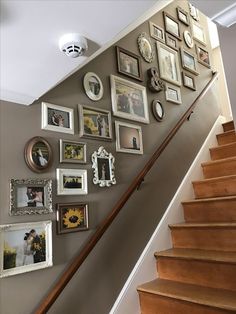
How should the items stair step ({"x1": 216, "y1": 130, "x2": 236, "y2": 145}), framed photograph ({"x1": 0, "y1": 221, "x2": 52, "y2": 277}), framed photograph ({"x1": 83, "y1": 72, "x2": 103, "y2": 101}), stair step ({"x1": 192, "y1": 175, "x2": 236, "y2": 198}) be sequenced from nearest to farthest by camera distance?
framed photograph ({"x1": 0, "y1": 221, "x2": 52, "y2": 277}), framed photograph ({"x1": 83, "y1": 72, "x2": 103, "y2": 101}), stair step ({"x1": 192, "y1": 175, "x2": 236, "y2": 198}), stair step ({"x1": 216, "y1": 130, "x2": 236, "y2": 145})

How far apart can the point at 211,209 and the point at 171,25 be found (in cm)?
186

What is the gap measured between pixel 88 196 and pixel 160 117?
3.38ft

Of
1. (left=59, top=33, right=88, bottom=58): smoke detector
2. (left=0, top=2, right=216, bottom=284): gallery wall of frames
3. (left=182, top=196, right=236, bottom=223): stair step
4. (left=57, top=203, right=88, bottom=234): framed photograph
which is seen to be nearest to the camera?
(left=59, top=33, right=88, bottom=58): smoke detector

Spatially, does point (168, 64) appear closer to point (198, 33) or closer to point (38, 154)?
point (198, 33)

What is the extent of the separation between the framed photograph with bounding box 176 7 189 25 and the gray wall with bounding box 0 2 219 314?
1.85ft

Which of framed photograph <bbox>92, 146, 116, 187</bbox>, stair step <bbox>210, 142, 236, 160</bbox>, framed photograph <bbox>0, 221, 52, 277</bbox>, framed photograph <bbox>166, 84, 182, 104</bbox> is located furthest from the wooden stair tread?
framed photograph <bbox>166, 84, 182, 104</bbox>

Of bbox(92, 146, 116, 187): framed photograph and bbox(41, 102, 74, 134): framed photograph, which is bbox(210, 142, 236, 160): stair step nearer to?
bbox(92, 146, 116, 187): framed photograph

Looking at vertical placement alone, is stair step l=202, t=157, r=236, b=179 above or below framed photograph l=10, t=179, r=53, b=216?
above

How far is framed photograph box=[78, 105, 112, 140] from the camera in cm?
170

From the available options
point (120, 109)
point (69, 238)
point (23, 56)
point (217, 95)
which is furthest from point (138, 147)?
point (217, 95)

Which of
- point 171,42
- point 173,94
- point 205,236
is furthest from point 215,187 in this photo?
point 171,42

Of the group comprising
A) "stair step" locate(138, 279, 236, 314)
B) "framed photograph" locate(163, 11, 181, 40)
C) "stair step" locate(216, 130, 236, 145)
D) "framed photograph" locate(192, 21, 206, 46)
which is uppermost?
"framed photograph" locate(192, 21, 206, 46)

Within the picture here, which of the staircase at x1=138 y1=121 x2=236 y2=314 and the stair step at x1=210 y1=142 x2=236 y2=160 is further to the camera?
the stair step at x1=210 y1=142 x2=236 y2=160

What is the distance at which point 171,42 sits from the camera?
8.86 ft
